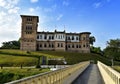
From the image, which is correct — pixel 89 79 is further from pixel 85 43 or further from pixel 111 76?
pixel 85 43

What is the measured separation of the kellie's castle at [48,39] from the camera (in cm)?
13096

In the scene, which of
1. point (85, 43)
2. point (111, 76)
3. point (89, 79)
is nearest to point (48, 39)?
point (85, 43)

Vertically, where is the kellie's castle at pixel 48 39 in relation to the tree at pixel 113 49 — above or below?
above

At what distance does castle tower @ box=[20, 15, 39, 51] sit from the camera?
427 ft

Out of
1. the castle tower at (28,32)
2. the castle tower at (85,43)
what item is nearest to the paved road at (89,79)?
the castle tower at (28,32)

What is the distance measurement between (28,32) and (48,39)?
12.3 m

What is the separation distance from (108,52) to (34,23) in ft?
162

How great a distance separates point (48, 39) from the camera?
456ft

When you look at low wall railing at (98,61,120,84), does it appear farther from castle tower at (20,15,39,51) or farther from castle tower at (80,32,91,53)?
castle tower at (80,32,91,53)

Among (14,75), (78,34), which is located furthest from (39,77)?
(78,34)

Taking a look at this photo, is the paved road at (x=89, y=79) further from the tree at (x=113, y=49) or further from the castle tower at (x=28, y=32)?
the castle tower at (x=28, y=32)

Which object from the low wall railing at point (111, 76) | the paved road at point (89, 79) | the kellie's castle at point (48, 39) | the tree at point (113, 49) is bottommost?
the paved road at point (89, 79)

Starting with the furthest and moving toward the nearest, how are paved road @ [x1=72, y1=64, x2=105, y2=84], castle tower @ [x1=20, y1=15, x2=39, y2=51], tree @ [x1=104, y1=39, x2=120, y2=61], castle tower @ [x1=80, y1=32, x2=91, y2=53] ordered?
1. castle tower @ [x1=80, y1=32, x2=91, y2=53]
2. castle tower @ [x1=20, y1=15, x2=39, y2=51]
3. tree @ [x1=104, y1=39, x2=120, y2=61]
4. paved road @ [x1=72, y1=64, x2=105, y2=84]

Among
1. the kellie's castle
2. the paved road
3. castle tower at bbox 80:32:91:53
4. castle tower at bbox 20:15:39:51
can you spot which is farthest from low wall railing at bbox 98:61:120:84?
castle tower at bbox 80:32:91:53
